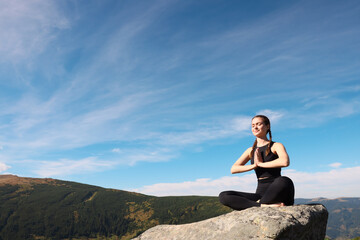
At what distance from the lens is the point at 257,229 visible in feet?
16.5

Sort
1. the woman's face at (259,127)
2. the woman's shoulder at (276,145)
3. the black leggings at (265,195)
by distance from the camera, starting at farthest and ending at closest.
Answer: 1. the woman's face at (259,127)
2. the woman's shoulder at (276,145)
3. the black leggings at (265,195)

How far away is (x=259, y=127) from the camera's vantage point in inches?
250

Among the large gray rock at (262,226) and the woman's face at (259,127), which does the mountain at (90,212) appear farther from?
the woman's face at (259,127)

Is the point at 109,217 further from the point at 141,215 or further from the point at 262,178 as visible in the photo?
the point at 262,178

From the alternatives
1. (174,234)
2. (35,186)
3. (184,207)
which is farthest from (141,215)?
(174,234)

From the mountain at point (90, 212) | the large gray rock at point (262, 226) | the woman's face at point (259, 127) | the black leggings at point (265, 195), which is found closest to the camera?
the large gray rock at point (262, 226)

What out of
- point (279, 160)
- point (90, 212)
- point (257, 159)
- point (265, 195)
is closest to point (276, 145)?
point (279, 160)

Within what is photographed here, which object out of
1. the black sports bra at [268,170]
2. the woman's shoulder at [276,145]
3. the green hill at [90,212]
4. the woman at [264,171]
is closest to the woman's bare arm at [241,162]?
the woman at [264,171]

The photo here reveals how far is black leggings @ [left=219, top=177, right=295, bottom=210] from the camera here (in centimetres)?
568

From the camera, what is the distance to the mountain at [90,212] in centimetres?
7650

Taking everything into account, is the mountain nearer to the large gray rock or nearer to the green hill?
the green hill

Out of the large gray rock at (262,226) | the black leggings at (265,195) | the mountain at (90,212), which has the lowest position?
the mountain at (90,212)

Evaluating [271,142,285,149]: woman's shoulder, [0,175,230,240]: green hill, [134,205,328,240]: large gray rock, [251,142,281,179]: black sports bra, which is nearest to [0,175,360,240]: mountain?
[0,175,230,240]: green hill

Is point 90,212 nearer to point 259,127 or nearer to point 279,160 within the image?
point 259,127
